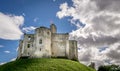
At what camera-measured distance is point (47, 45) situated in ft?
199

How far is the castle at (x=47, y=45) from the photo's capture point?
59.8 metres

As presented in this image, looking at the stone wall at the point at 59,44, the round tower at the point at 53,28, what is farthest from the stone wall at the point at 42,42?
the round tower at the point at 53,28

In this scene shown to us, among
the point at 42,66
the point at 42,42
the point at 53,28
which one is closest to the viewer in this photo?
the point at 42,66

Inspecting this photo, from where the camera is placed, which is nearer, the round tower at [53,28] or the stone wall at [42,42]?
the stone wall at [42,42]

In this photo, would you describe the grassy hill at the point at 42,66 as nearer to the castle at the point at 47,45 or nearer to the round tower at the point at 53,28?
the castle at the point at 47,45

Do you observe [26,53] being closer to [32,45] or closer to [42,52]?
[32,45]

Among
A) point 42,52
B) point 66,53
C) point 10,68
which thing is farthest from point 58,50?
point 10,68

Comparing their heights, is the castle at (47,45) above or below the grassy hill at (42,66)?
above

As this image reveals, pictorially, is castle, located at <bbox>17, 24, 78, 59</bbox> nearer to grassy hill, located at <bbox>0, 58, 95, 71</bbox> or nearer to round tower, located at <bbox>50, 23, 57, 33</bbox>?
round tower, located at <bbox>50, 23, 57, 33</bbox>

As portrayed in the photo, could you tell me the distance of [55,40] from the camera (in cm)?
6594

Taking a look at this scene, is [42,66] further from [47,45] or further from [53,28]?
[53,28]

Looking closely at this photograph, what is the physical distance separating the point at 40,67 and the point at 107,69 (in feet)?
133

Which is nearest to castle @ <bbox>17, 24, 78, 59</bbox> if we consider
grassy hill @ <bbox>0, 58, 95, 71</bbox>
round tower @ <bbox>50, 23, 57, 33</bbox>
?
round tower @ <bbox>50, 23, 57, 33</bbox>

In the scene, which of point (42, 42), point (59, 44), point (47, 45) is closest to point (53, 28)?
point (59, 44)
